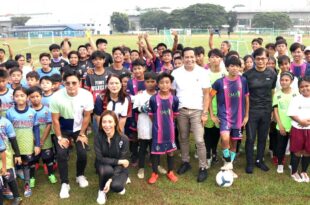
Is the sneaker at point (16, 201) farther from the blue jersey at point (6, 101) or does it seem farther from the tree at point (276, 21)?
the tree at point (276, 21)

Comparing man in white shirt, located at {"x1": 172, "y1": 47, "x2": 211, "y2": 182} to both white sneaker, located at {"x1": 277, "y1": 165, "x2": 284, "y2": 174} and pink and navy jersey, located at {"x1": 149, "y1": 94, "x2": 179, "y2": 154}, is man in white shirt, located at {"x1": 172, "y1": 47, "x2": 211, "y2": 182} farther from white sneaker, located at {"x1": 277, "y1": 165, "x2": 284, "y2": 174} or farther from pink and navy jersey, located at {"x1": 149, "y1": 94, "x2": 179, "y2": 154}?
white sneaker, located at {"x1": 277, "y1": 165, "x2": 284, "y2": 174}

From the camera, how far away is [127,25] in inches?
3861

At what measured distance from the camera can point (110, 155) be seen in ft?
15.0

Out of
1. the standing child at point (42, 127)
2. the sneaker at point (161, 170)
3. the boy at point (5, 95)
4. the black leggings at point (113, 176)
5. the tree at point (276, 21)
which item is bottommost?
the sneaker at point (161, 170)

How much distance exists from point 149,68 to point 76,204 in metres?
3.73

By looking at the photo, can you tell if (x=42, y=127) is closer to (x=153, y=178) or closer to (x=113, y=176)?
(x=113, y=176)

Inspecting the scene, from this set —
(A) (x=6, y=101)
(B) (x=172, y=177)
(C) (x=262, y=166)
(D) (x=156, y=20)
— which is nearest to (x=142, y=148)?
(B) (x=172, y=177)

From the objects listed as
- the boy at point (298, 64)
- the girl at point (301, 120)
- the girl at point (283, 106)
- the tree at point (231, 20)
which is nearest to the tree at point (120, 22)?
the tree at point (231, 20)

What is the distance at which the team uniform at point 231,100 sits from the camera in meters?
4.98

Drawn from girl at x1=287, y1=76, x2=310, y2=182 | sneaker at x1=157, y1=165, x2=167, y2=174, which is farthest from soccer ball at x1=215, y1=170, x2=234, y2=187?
girl at x1=287, y1=76, x2=310, y2=182

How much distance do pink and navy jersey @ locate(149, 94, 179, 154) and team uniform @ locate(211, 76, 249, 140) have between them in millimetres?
674

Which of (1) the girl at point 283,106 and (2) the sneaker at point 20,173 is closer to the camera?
(2) the sneaker at point 20,173

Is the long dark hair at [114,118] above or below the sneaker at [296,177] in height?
above

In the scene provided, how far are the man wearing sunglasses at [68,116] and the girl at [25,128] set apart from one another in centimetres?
29
